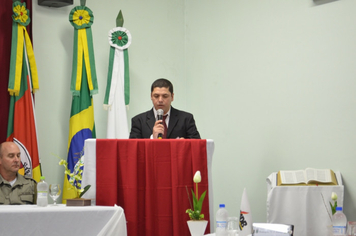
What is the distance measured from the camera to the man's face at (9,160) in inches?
155

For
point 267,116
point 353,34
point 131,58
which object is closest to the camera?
point 353,34

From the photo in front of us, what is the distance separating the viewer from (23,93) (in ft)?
14.7

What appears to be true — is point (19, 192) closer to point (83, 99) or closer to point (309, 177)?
point (83, 99)

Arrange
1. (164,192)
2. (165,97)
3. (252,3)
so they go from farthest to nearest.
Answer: (252,3), (165,97), (164,192)

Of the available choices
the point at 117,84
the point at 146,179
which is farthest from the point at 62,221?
the point at 117,84

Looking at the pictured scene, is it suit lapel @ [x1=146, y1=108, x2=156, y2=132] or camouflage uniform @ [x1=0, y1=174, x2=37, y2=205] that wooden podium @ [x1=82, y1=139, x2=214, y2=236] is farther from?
camouflage uniform @ [x1=0, y1=174, x2=37, y2=205]

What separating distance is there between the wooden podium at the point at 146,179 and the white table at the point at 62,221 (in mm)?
208

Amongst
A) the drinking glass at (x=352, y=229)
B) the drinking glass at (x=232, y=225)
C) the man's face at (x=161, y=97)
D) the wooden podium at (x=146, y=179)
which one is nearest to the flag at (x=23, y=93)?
the man's face at (x=161, y=97)

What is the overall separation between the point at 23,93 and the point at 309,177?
284 cm

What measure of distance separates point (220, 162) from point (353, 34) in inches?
85.5

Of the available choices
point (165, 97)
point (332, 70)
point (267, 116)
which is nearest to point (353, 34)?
point (332, 70)

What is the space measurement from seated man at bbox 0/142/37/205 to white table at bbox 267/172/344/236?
6.94 feet

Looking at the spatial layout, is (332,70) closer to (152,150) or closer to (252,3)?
(252,3)

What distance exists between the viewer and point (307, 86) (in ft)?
14.9
